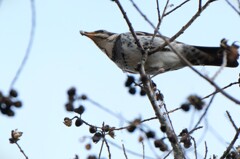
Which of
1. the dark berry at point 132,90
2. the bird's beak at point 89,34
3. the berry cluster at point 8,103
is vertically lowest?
the berry cluster at point 8,103

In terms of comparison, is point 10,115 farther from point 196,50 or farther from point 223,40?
point 196,50

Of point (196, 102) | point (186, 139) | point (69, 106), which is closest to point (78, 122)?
point (69, 106)

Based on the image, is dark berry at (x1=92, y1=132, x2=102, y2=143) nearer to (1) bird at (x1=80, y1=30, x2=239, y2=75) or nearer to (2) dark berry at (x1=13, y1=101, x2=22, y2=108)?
(2) dark berry at (x1=13, y1=101, x2=22, y2=108)

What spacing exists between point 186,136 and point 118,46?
99.1 inches

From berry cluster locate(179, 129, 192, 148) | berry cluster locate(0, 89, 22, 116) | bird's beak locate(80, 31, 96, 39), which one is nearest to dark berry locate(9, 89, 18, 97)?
berry cluster locate(0, 89, 22, 116)

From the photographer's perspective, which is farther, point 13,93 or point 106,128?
point 106,128

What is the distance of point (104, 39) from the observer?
6.46m

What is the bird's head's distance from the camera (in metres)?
6.33

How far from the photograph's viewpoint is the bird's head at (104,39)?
249 inches

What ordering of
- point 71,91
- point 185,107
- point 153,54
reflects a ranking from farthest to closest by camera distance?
point 153,54 → point 71,91 → point 185,107

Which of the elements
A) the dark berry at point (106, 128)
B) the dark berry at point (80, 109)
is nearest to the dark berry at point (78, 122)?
the dark berry at point (80, 109)

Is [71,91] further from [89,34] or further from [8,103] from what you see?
[89,34]

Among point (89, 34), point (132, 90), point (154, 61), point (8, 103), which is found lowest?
point (8, 103)

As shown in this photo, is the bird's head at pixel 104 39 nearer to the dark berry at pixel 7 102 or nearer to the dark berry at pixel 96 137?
the dark berry at pixel 96 137
